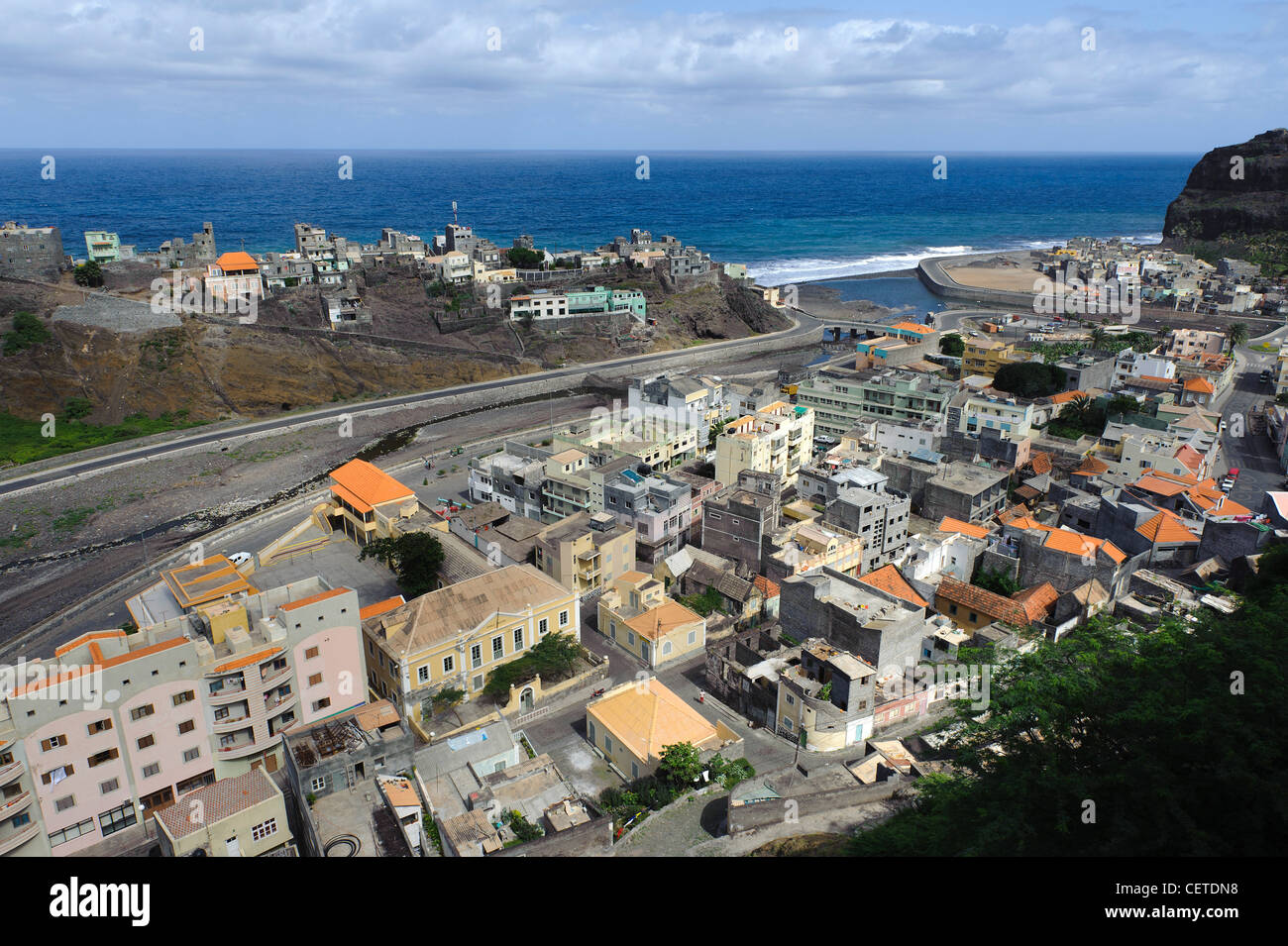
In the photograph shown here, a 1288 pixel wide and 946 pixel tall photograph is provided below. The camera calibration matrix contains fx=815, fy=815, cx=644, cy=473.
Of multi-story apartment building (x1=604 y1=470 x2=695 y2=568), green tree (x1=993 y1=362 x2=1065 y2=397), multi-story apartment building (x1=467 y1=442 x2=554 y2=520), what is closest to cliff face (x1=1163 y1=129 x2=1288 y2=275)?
green tree (x1=993 y1=362 x2=1065 y2=397)

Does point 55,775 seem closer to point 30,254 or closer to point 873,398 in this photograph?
point 873,398

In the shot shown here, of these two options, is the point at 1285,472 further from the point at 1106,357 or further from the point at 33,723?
the point at 33,723

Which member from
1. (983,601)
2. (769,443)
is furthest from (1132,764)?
(769,443)

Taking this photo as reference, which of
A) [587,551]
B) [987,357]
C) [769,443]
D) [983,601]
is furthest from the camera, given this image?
[987,357]

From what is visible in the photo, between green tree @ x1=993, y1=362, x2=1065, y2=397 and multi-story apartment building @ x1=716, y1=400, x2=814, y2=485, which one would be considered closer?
multi-story apartment building @ x1=716, y1=400, x2=814, y2=485

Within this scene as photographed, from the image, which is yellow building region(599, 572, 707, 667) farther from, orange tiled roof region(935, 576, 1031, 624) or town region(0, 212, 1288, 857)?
orange tiled roof region(935, 576, 1031, 624)
